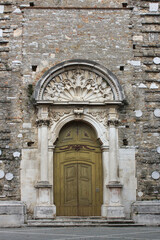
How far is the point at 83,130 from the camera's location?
1384 cm

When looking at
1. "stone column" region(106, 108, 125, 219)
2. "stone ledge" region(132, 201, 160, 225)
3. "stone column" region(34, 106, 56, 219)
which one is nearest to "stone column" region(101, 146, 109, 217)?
"stone column" region(106, 108, 125, 219)

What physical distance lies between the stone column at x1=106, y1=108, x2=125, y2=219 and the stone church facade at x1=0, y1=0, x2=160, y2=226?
0.03 m

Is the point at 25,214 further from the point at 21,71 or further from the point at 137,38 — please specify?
the point at 137,38

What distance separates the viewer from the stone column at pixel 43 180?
12.7 metres

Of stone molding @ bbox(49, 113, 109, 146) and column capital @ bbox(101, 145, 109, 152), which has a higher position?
stone molding @ bbox(49, 113, 109, 146)

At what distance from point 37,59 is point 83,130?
2.73m

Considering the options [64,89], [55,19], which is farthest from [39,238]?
[55,19]

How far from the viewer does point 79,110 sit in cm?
1355

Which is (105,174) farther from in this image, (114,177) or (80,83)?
(80,83)

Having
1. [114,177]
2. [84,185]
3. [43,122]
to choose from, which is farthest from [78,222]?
[43,122]

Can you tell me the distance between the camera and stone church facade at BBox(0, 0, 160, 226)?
42.9 feet

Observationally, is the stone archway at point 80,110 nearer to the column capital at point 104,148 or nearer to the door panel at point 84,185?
the column capital at point 104,148

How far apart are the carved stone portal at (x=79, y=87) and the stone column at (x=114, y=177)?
0.71 meters

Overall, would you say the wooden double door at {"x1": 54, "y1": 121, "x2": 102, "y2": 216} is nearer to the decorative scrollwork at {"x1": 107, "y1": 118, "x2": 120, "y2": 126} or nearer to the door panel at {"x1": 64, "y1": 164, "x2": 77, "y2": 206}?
the door panel at {"x1": 64, "y1": 164, "x2": 77, "y2": 206}
